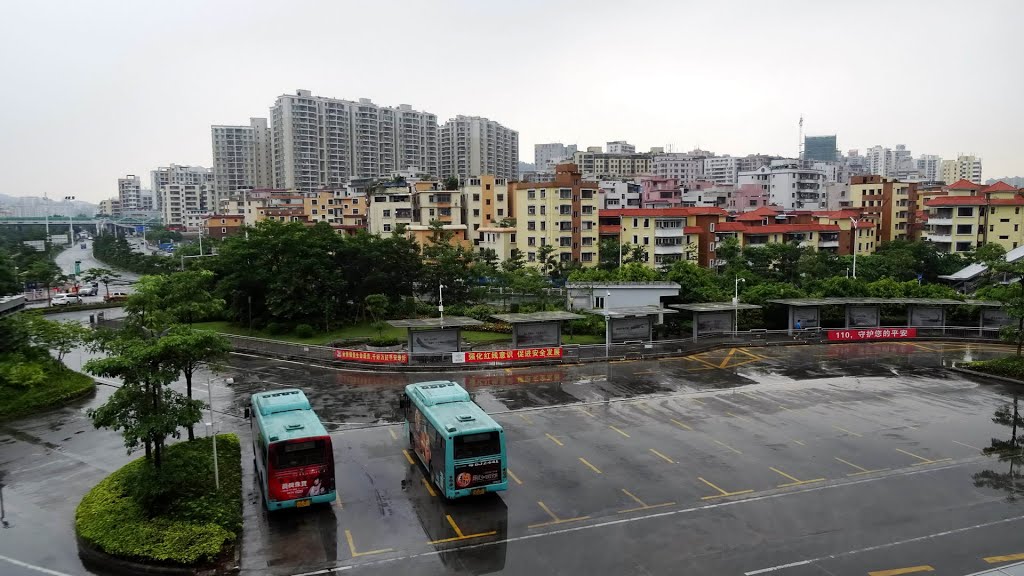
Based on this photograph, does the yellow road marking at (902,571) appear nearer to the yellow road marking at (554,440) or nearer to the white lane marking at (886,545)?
the white lane marking at (886,545)

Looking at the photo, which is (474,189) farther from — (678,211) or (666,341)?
(666,341)

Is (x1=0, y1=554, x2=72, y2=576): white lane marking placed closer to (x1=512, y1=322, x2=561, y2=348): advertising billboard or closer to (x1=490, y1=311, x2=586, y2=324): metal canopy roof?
(x1=490, y1=311, x2=586, y2=324): metal canopy roof

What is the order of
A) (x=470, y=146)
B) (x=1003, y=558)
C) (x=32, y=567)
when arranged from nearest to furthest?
(x=1003, y=558), (x=32, y=567), (x=470, y=146)

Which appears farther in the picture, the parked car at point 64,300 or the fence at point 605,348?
the parked car at point 64,300

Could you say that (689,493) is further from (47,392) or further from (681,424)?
(47,392)

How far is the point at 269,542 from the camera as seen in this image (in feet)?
57.5

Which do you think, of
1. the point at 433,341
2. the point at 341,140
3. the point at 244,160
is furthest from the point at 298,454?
the point at 244,160

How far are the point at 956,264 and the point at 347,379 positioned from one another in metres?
61.9

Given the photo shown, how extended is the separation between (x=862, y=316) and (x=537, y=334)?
22046 mm

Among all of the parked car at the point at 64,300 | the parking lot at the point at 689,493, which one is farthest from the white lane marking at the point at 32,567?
the parked car at the point at 64,300

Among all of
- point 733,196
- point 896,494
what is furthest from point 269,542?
point 733,196

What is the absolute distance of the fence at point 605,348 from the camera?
126ft

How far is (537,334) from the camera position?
40750mm

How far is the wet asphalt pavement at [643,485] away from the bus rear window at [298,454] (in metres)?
1.62
